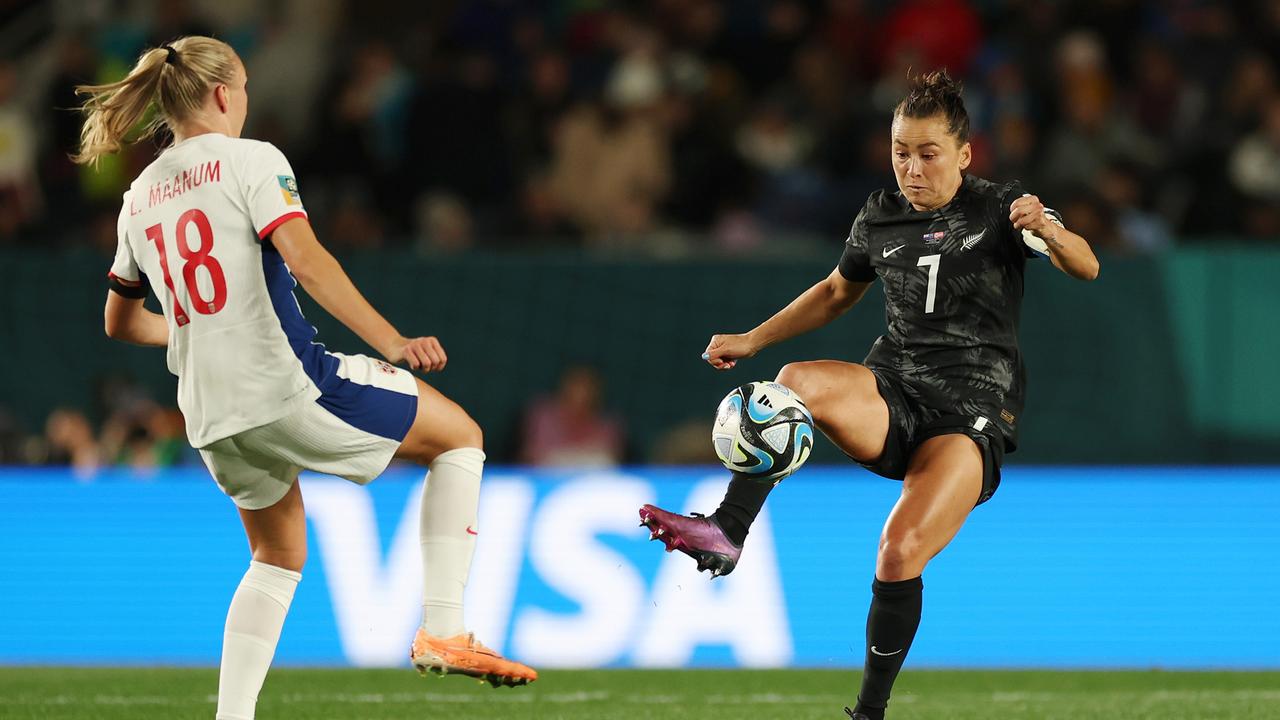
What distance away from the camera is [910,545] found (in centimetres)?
487

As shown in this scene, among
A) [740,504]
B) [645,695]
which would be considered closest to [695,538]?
[740,504]

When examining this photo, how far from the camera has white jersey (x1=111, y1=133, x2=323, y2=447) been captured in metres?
4.39

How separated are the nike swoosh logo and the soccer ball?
69 centimetres

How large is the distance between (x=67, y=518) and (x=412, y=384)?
4698 mm

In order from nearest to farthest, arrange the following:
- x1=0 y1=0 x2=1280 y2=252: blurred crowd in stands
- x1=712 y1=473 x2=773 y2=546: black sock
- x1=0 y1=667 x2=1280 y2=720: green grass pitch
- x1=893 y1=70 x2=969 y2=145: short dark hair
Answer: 1. x1=712 y1=473 x2=773 y2=546: black sock
2. x1=893 y1=70 x2=969 y2=145: short dark hair
3. x1=0 y1=667 x2=1280 y2=720: green grass pitch
4. x1=0 y1=0 x2=1280 y2=252: blurred crowd in stands

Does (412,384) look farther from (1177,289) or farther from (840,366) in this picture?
(1177,289)

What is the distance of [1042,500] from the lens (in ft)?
28.2

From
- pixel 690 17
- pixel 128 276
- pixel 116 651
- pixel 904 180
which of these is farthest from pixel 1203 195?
pixel 128 276

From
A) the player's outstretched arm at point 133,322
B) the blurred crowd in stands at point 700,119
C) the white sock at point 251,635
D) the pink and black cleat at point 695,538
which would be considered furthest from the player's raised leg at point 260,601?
the blurred crowd in stands at point 700,119

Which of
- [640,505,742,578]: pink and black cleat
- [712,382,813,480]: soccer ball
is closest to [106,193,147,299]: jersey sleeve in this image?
[640,505,742,578]: pink and black cleat

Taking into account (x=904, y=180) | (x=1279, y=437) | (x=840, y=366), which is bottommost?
(x=1279, y=437)

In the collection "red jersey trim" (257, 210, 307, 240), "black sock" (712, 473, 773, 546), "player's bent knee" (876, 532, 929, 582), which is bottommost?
"player's bent knee" (876, 532, 929, 582)

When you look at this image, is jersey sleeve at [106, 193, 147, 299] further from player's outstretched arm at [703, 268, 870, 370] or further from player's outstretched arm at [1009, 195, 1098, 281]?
player's outstretched arm at [1009, 195, 1098, 281]

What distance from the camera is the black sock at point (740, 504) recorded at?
493 centimetres
